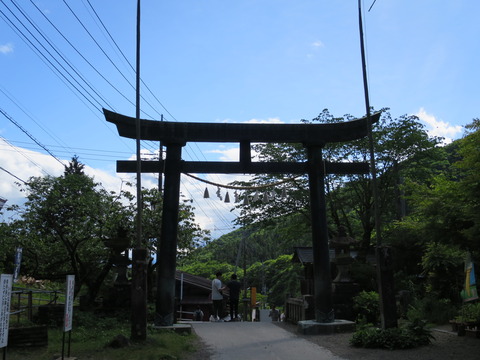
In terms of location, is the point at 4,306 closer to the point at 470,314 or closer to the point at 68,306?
the point at 68,306

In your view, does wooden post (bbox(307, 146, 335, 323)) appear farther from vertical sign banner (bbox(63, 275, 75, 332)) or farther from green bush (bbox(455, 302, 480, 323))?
vertical sign banner (bbox(63, 275, 75, 332))

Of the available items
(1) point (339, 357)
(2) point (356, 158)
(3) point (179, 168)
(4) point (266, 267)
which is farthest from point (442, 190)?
(4) point (266, 267)

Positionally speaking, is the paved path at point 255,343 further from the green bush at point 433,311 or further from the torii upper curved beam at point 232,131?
the torii upper curved beam at point 232,131

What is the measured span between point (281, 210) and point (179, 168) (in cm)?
1293

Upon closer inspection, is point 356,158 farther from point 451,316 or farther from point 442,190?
point 442,190

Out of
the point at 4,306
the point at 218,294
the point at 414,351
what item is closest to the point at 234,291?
the point at 218,294

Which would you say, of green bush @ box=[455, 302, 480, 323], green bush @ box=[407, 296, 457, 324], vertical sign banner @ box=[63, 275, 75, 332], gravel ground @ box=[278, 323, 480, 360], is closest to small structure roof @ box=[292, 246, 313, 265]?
green bush @ box=[407, 296, 457, 324]

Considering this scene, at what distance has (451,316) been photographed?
13.4 meters

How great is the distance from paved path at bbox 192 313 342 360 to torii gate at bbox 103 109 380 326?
58.1 inches

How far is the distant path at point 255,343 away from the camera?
915cm

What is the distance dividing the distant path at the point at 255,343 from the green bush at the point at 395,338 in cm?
96

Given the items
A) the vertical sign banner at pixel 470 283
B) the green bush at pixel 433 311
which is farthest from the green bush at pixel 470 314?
the green bush at pixel 433 311

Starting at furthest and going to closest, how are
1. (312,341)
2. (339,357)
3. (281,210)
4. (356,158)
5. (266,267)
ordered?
(266,267) < (281,210) < (356,158) < (312,341) < (339,357)

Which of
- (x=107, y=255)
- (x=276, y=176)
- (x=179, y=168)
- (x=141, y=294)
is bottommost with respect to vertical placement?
(x=141, y=294)
